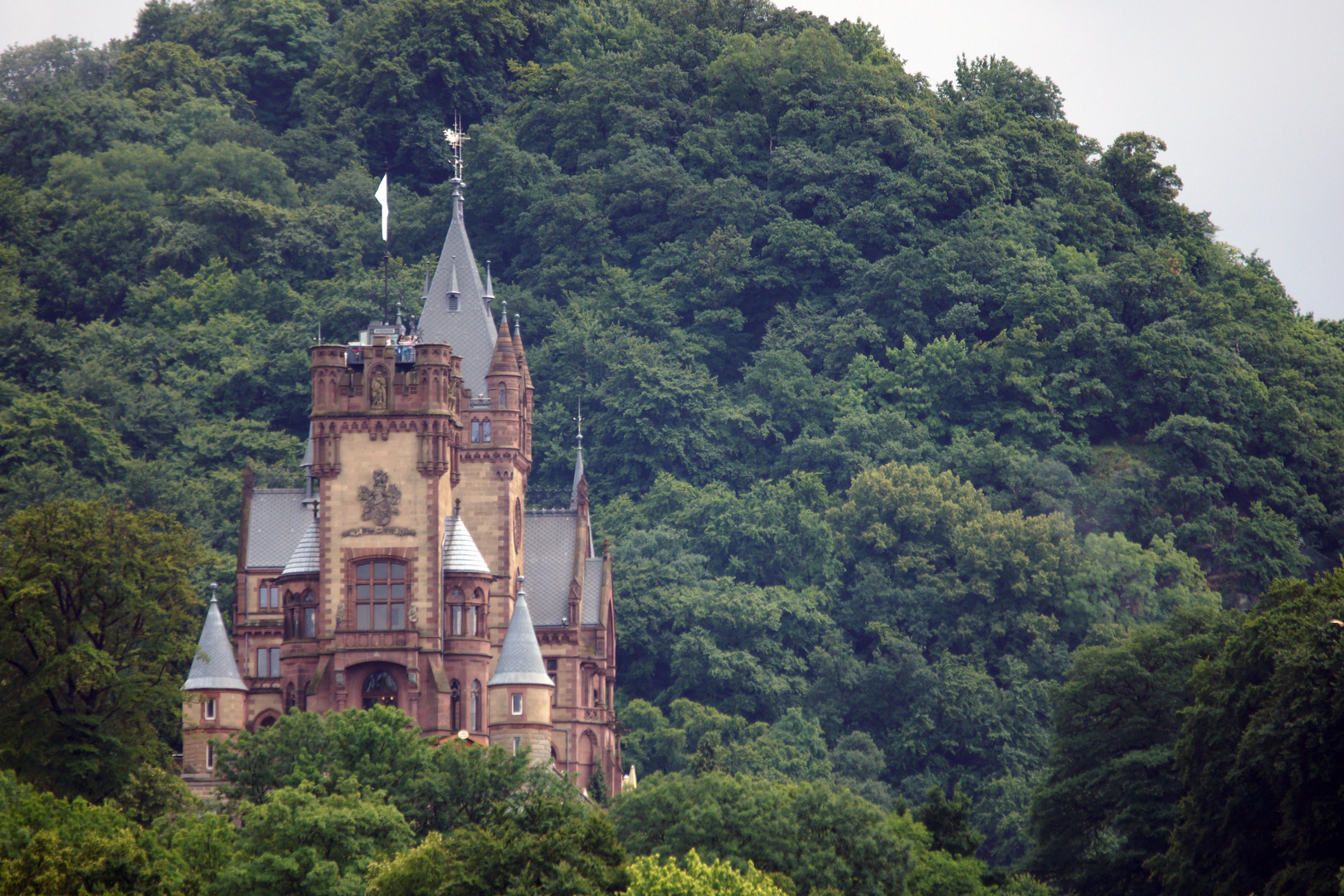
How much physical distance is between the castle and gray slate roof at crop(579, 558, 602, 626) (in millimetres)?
156

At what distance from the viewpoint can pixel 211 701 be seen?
92812 millimetres

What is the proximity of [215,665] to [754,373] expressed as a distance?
5179cm

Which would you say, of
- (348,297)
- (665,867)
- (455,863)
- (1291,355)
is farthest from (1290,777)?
(348,297)

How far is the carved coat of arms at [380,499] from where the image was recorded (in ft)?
295

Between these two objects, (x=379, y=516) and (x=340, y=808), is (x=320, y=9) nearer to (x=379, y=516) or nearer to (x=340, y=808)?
(x=379, y=516)

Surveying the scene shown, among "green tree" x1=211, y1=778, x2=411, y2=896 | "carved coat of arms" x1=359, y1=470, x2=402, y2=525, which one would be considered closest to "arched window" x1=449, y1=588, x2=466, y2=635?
"carved coat of arms" x1=359, y1=470, x2=402, y2=525

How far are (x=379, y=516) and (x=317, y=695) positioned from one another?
740 cm

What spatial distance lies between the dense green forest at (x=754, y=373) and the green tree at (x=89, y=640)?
0.65 feet

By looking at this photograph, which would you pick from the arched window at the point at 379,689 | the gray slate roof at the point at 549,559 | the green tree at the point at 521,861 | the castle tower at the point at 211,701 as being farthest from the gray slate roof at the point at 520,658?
the green tree at the point at 521,861

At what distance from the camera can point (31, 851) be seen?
63.3 meters

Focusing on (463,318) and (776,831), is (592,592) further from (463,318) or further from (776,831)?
(776,831)

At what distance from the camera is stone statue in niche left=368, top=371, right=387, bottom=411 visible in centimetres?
9075

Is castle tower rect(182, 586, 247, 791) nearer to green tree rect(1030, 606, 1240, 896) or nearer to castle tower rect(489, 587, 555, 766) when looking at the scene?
castle tower rect(489, 587, 555, 766)

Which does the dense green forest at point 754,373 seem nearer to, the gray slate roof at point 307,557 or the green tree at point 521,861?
the gray slate roof at point 307,557
